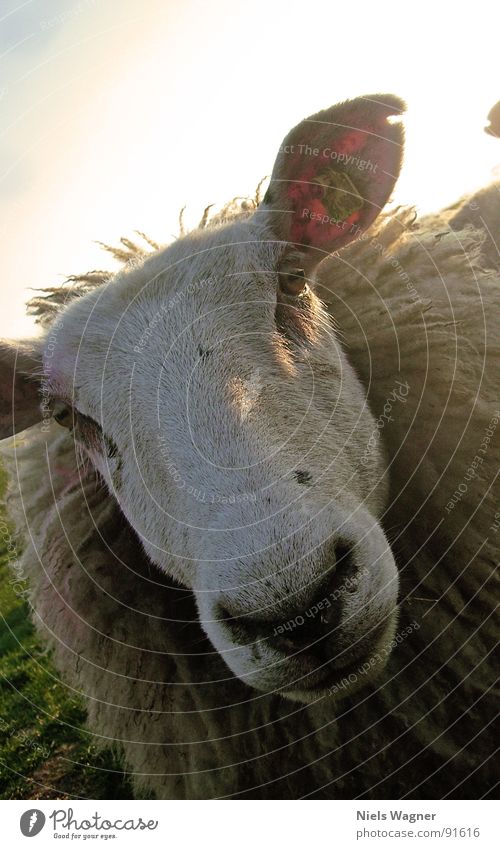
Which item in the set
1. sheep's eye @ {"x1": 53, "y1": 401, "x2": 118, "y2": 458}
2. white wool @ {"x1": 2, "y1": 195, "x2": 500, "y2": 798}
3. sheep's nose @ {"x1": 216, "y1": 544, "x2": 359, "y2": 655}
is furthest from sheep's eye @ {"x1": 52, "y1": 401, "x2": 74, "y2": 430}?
sheep's nose @ {"x1": 216, "y1": 544, "x2": 359, "y2": 655}

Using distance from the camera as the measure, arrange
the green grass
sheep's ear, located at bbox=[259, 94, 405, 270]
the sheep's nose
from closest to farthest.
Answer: the sheep's nose → sheep's ear, located at bbox=[259, 94, 405, 270] → the green grass

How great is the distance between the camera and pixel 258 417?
7.43ft

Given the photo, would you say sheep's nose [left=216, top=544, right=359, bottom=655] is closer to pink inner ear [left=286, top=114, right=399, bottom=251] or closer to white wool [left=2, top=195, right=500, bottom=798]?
white wool [left=2, top=195, right=500, bottom=798]

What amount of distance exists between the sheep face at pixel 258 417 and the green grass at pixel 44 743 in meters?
1.33

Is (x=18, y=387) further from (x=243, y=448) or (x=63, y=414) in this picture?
(x=243, y=448)

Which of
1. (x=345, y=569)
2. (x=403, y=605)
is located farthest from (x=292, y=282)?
(x=403, y=605)

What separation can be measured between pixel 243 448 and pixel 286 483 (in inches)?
7.1

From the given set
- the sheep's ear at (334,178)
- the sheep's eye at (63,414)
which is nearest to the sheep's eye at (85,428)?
the sheep's eye at (63,414)

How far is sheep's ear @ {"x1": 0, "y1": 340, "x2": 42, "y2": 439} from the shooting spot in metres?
2.89

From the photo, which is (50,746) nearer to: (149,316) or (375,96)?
(149,316)

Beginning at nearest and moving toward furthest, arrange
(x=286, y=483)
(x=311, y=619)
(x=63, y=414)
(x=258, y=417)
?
(x=311, y=619), (x=286, y=483), (x=258, y=417), (x=63, y=414)

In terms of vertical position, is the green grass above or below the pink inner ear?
below

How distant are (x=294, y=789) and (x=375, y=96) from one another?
2.69m

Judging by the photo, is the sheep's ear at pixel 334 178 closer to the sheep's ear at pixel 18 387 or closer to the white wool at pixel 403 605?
the white wool at pixel 403 605
